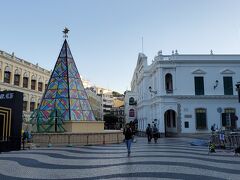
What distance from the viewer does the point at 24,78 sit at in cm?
3831

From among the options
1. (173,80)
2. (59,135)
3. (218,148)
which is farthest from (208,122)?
(59,135)

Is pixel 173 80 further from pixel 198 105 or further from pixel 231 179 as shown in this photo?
pixel 231 179

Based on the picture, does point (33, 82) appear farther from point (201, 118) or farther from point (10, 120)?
point (10, 120)

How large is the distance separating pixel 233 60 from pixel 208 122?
8.29 m

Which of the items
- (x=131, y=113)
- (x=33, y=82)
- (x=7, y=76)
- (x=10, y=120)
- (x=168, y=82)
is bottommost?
(x=10, y=120)

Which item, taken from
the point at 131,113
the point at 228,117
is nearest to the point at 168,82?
the point at 228,117

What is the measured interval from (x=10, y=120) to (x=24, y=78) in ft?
83.9

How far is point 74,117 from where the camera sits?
20.2 m

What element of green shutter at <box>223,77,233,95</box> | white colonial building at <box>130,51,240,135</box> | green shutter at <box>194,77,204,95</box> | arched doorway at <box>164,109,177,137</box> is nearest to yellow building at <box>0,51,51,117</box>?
white colonial building at <box>130,51,240,135</box>

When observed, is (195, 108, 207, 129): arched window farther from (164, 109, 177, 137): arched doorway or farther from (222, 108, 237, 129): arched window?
(164, 109, 177, 137): arched doorway

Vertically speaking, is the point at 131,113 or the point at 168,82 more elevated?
the point at 168,82

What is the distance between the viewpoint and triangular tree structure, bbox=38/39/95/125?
20.3 m

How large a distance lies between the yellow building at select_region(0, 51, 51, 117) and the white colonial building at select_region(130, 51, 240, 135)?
63.6 feet

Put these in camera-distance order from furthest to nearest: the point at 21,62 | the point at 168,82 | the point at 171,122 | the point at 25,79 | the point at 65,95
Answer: the point at 25,79 → the point at 21,62 → the point at 171,122 → the point at 168,82 → the point at 65,95
